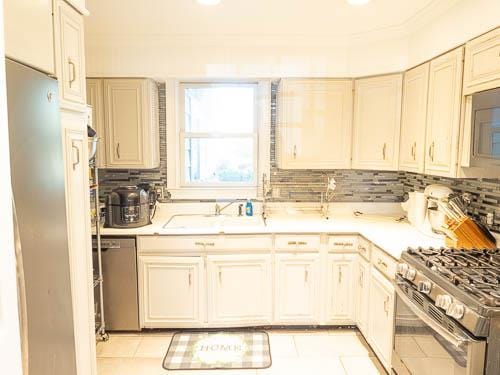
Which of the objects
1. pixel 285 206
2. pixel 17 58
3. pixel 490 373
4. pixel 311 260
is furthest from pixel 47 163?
pixel 285 206

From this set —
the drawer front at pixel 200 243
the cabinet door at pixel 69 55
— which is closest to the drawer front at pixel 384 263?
the drawer front at pixel 200 243

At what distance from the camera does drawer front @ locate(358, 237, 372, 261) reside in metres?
2.57

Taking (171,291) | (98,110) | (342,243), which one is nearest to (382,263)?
(342,243)

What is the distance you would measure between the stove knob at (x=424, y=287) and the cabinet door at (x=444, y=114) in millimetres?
801

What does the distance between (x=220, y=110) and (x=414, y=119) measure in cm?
165

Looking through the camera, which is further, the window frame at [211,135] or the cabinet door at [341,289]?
the window frame at [211,135]

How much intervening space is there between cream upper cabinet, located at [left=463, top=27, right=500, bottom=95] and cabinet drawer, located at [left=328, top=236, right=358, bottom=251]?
1265mm

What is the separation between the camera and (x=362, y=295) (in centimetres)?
268

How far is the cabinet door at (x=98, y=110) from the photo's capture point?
2.93 meters

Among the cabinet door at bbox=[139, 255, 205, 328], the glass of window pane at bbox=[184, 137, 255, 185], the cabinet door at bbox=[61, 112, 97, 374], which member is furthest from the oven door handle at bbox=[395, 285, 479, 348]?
the glass of window pane at bbox=[184, 137, 255, 185]

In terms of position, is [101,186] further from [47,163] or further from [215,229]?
[47,163]

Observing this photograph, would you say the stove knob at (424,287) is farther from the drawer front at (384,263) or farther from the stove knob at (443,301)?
the drawer front at (384,263)

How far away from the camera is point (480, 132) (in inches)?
75.2

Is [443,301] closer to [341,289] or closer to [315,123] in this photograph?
[341,289]
